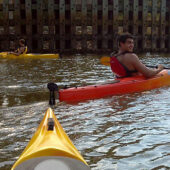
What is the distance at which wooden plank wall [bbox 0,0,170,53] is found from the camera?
59.7 ft

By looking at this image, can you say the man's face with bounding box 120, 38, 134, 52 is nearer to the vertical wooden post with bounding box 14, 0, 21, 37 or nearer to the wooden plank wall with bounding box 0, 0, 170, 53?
the wooden plank wall with bounding box 0, 0, 170, 53

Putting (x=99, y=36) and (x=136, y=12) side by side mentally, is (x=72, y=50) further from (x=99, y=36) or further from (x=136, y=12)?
(x=136, y=12)

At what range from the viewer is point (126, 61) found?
6.26 m

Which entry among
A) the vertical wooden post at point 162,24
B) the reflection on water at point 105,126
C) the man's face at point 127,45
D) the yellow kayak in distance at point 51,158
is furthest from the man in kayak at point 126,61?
the vertical wooden post at point 162,24

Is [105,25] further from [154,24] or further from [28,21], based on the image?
[28,21]

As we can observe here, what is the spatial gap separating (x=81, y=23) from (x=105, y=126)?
1484 centimetres

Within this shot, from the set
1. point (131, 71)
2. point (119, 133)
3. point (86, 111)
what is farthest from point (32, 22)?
point (119, 133)

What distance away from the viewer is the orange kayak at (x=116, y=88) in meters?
5.64

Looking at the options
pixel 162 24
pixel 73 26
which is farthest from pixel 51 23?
pixel 162 24

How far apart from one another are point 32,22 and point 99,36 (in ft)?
11.6

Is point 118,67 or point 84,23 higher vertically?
point 84,23

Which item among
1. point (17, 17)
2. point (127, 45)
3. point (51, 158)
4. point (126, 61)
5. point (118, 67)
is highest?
point (17, 17)

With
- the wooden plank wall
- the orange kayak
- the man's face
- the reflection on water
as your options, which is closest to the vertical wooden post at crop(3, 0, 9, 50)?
the wooden plank wall

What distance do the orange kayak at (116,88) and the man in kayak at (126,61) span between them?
0.13 metres
